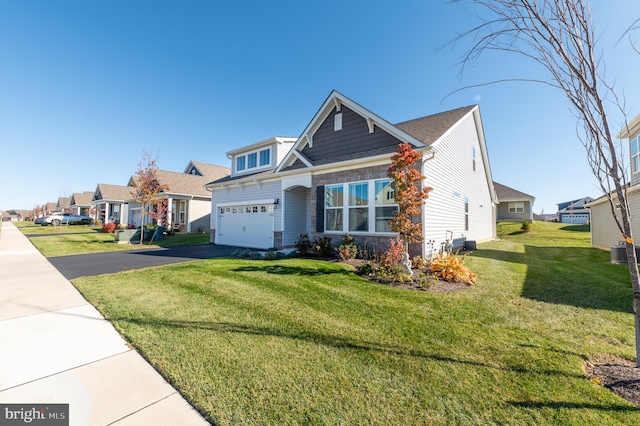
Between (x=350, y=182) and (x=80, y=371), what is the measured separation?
28.9 feet

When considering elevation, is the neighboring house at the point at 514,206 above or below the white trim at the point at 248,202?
above

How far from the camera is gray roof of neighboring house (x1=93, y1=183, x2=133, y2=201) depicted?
31.8 m

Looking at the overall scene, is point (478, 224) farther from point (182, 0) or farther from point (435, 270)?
point (182, 0)

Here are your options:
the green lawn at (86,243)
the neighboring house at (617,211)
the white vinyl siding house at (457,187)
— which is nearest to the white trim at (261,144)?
the green lawn at (86,243)

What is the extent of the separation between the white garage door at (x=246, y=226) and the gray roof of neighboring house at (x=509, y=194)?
27899 millimetres

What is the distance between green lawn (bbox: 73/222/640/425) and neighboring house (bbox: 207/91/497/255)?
3.87 meters

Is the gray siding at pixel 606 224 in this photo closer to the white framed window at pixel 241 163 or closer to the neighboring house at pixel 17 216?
the white framed window at pixel 241 163

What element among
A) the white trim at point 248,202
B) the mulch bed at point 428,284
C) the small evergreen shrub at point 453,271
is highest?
the white trim at point 248,202

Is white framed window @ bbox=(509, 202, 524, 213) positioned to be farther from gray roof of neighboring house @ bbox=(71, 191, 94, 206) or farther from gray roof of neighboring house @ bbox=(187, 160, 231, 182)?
gray roof of neighboring house @ bbox=(71, 191, 94, 206)

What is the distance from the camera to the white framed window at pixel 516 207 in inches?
1137

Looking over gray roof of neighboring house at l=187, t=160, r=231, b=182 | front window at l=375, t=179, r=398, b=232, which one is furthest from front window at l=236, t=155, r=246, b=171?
gray roof of neighboring house at l=187, t=160, r=231, b=182

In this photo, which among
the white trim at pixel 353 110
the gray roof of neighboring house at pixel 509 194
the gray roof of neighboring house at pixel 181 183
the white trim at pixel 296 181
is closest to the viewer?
the white trim at pixel 353 110

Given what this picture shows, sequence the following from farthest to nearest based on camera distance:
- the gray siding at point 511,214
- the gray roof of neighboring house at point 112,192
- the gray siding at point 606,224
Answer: the gray roof of neighboring house at point 112,192, the gray siding at point 511,214, the gray siding at point 606,224

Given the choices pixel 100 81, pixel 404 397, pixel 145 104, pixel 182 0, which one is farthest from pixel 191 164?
pixel 404 397
